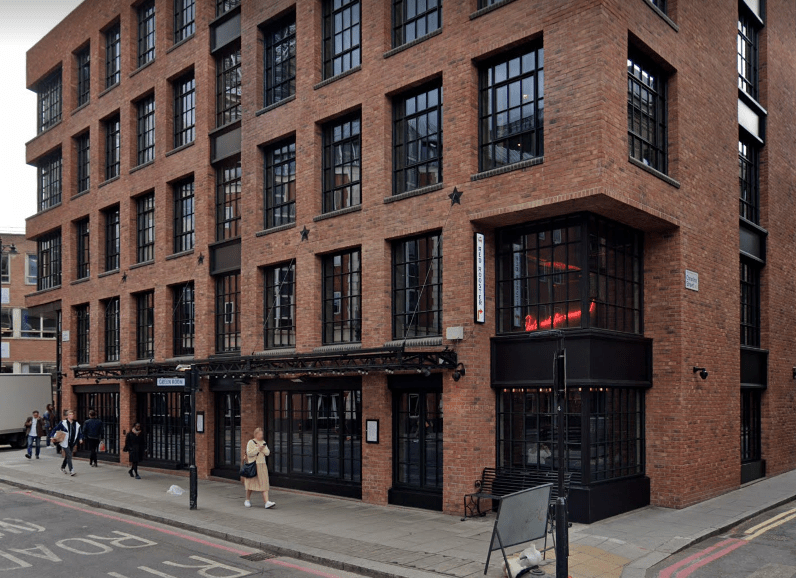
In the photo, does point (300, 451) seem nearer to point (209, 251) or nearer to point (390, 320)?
point (390, 320)

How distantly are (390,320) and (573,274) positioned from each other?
14.5 feet

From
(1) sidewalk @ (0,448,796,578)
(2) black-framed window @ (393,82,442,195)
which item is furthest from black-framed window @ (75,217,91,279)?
(2) black-framed window @ (393,82,442,195)

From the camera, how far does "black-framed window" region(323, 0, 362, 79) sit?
19156 mm

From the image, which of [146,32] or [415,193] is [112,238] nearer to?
[146,32]

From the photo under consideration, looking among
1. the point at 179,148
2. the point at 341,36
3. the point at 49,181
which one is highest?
the point at 341,36

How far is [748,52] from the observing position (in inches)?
832

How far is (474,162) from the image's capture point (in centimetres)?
1606

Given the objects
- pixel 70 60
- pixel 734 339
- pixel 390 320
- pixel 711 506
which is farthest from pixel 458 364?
pixel 70 60

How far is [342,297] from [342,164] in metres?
3.22

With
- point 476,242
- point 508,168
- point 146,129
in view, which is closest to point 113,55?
point 146,129

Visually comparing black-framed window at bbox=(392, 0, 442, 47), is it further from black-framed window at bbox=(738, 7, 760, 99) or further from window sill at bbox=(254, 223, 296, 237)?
black-framed window at bbox=(738, 7, 760, 99)

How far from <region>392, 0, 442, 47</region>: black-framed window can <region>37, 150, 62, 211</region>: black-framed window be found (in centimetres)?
1921

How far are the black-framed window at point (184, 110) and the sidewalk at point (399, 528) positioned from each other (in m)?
10.7

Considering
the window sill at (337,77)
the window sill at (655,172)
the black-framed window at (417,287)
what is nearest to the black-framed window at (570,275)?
the window sill at (655,172)
